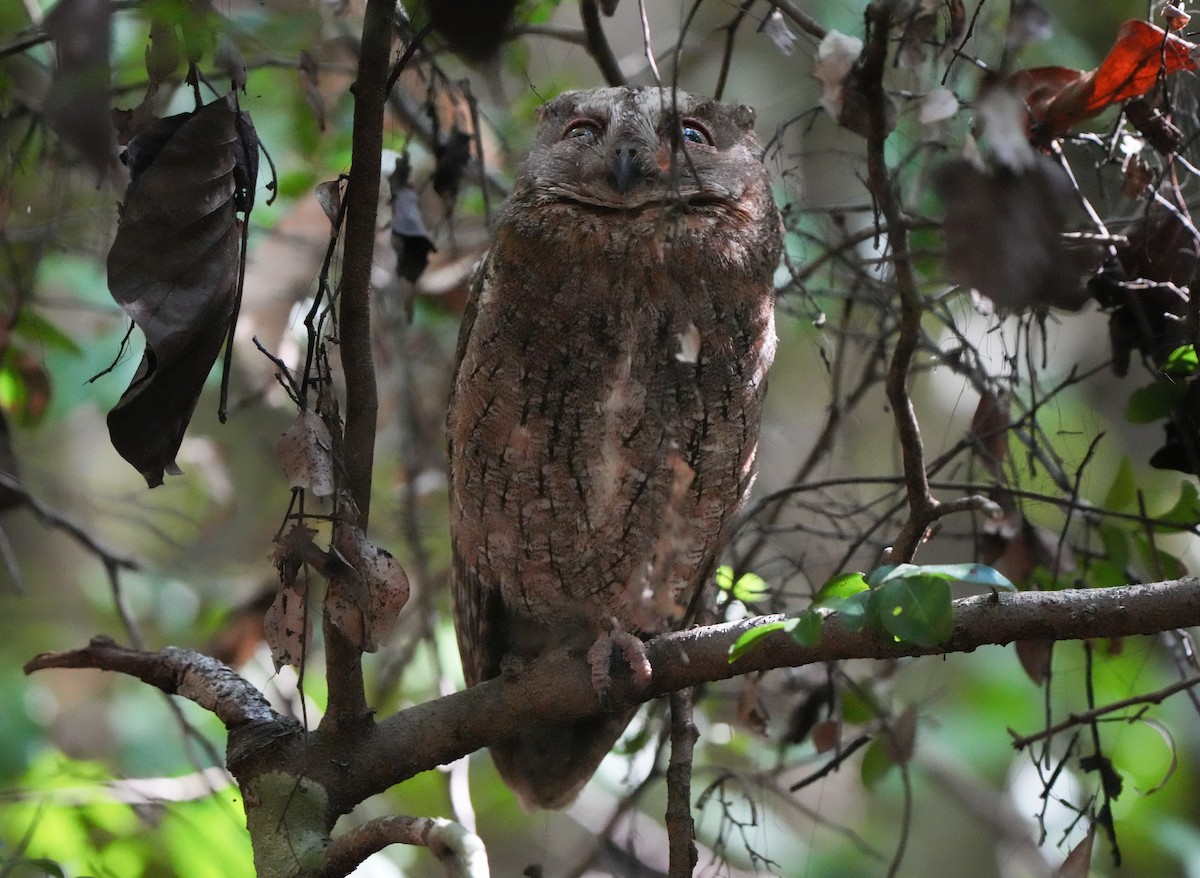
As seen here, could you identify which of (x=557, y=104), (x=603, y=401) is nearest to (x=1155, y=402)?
(x=603, y=401)

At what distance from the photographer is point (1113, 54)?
5.78 ft

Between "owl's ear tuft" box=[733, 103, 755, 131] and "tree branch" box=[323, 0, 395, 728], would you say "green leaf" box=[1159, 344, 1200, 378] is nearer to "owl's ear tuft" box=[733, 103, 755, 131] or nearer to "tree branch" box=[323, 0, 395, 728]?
"owl's ear tuft" box=[733, 103, 755, 131]

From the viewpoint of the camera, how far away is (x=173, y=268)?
53.9 inches

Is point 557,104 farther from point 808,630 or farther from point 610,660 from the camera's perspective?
point 808,630

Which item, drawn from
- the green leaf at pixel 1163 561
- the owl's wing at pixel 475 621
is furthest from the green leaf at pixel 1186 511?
the owl's wing at pixel 475 621

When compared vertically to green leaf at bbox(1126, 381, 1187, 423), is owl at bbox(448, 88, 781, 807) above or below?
above

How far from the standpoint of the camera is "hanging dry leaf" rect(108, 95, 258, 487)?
53.0 inches

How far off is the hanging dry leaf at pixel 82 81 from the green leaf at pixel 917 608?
3.01ft

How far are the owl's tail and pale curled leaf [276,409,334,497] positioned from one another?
133 cm

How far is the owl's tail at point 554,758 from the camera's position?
2.59 metres

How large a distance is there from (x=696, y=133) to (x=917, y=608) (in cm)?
129

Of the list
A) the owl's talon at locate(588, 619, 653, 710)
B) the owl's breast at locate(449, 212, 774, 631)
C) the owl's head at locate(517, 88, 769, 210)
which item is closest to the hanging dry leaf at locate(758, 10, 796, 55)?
the owl's head at locate(517, 88, 769, 210)

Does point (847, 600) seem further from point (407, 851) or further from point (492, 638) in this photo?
point (407, 851)

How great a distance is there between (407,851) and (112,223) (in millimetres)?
2600
